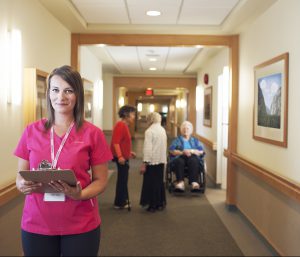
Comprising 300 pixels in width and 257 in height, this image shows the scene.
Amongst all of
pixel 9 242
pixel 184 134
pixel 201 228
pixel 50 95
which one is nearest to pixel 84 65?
pixel 184 134

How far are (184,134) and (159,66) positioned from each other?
355cm

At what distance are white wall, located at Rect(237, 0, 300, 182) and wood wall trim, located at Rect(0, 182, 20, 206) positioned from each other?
2347mm

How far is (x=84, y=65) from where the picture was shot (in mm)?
6270

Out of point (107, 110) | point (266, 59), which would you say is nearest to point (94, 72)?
point (107, 110)

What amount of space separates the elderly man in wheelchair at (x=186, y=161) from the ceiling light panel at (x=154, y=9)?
2.07m

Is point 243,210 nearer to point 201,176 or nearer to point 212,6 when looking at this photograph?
point 201,176

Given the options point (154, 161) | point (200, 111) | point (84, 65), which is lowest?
point (154, 161)

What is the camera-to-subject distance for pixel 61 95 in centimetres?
170

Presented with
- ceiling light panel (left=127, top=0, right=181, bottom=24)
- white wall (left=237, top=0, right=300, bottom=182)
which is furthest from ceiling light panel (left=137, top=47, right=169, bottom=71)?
white wall (left=237, top=0, right=300, bottom=182)

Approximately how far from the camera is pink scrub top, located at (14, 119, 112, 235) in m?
1.67

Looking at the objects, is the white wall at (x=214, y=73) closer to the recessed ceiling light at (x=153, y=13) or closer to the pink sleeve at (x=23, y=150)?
the recessed ceiling light at (x=153, y=13)

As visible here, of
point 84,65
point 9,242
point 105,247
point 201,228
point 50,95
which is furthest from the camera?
point 84,65

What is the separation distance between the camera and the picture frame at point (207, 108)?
787 cm

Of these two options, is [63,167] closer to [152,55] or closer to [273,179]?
[273,179]
